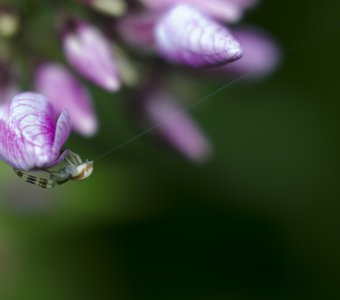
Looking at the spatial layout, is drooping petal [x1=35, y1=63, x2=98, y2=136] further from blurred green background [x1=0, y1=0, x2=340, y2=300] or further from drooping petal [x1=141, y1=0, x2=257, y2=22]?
blurred green background [x1=0, y1=0, x2=340, y2=300]

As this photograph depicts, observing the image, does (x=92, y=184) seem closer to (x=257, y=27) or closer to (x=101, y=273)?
(x=101, y=273)

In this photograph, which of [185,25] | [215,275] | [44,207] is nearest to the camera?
Result: [185,25]

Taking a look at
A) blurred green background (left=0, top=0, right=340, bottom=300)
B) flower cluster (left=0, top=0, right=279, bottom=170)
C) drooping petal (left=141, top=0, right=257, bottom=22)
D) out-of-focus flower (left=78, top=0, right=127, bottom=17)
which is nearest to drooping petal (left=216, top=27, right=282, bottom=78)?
flower cluster (left=0, top=0, right=279, bottom=170)

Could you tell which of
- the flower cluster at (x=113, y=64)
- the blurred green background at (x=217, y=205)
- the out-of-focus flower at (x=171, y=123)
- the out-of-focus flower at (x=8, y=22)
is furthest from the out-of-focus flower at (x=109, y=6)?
the blurred green background at (x=217, y=205)

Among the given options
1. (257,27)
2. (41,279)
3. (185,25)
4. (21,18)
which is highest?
(257,27)

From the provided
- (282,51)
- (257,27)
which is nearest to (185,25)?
(282,51)

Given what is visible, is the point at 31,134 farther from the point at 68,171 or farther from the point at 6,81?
the point at 6,81
